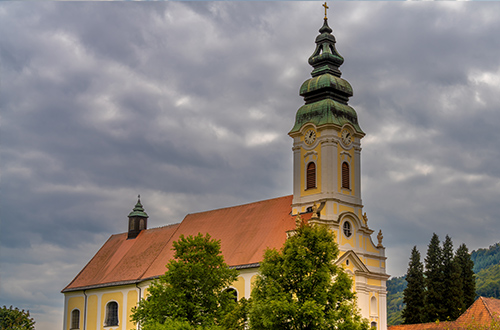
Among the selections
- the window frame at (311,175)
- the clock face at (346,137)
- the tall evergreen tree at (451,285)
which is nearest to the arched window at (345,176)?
the clock face at (346,137)

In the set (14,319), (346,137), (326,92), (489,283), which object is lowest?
(14,319)

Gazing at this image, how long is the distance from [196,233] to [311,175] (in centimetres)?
1132

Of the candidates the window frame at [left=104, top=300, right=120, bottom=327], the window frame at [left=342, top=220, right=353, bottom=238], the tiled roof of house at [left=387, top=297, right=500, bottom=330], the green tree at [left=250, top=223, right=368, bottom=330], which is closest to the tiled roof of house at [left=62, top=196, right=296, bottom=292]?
the window frame at [left=104, top=300, right=120, bottom=327]

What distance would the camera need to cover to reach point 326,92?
165ft

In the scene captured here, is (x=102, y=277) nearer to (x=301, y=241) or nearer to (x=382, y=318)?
(x=382, y=318)

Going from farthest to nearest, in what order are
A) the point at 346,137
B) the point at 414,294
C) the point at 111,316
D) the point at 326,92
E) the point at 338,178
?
the point at 414,294
the point at 111,316
the point at 326,92
the point at 346,137
the point at 338,178

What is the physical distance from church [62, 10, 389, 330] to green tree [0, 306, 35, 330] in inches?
271

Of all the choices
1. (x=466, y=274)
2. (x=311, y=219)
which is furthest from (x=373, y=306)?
(x=466, y=274)

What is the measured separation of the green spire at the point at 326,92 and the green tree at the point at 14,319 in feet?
102

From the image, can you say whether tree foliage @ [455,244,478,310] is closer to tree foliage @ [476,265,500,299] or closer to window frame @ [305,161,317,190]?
window frame @ [305,161,317,190]

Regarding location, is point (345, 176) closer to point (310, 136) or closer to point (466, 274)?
point (310, 136)

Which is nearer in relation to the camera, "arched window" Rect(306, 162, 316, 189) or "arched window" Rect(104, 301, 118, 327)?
"arched window" Rect(306, 162, 316, 189)

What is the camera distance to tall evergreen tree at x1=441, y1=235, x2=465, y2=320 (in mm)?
58844

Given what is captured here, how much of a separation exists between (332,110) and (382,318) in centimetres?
1564
